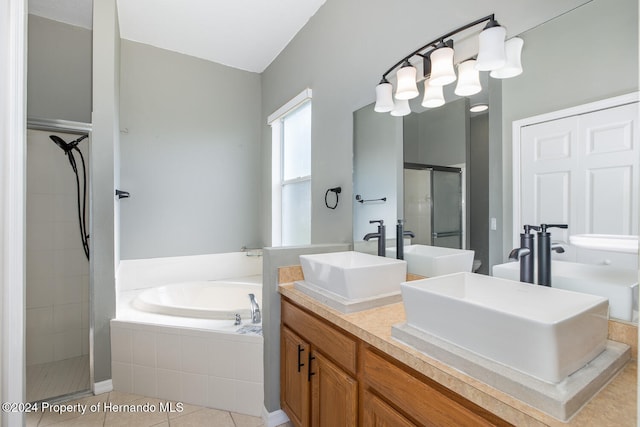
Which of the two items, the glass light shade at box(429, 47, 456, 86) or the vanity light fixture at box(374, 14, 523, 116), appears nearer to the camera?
the vanity light fixture at box(374, 14, 523, 116)

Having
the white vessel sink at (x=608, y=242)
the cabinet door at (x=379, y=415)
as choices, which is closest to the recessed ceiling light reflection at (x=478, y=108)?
the white vessel sink at (x=608, y=242)

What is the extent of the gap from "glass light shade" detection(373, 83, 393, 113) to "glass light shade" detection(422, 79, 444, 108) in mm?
210

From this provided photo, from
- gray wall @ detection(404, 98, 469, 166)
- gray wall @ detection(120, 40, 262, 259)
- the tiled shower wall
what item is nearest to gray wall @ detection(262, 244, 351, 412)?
gray wall @ detection(404, 98, 469, 166)

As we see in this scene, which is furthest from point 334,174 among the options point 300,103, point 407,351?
point 407,351

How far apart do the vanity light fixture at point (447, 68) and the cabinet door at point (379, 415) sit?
4.23 feet

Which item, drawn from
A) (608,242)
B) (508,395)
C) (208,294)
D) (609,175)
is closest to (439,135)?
(609,175)

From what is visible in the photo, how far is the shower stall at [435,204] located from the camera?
4.63ft

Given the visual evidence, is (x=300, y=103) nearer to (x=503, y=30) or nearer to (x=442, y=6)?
(x=442, y=6)

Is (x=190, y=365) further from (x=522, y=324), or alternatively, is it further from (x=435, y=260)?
(x=522, y=324)

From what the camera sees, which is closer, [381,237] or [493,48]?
[493,48]

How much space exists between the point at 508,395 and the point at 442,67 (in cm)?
130

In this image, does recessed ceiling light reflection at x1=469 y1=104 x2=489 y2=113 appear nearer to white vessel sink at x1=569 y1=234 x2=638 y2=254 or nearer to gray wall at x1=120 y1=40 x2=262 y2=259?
white vessel sink at x1=569 y1=234 x2=638 y2=254

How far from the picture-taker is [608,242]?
91 cm

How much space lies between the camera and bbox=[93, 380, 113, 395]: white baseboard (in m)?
2.12
